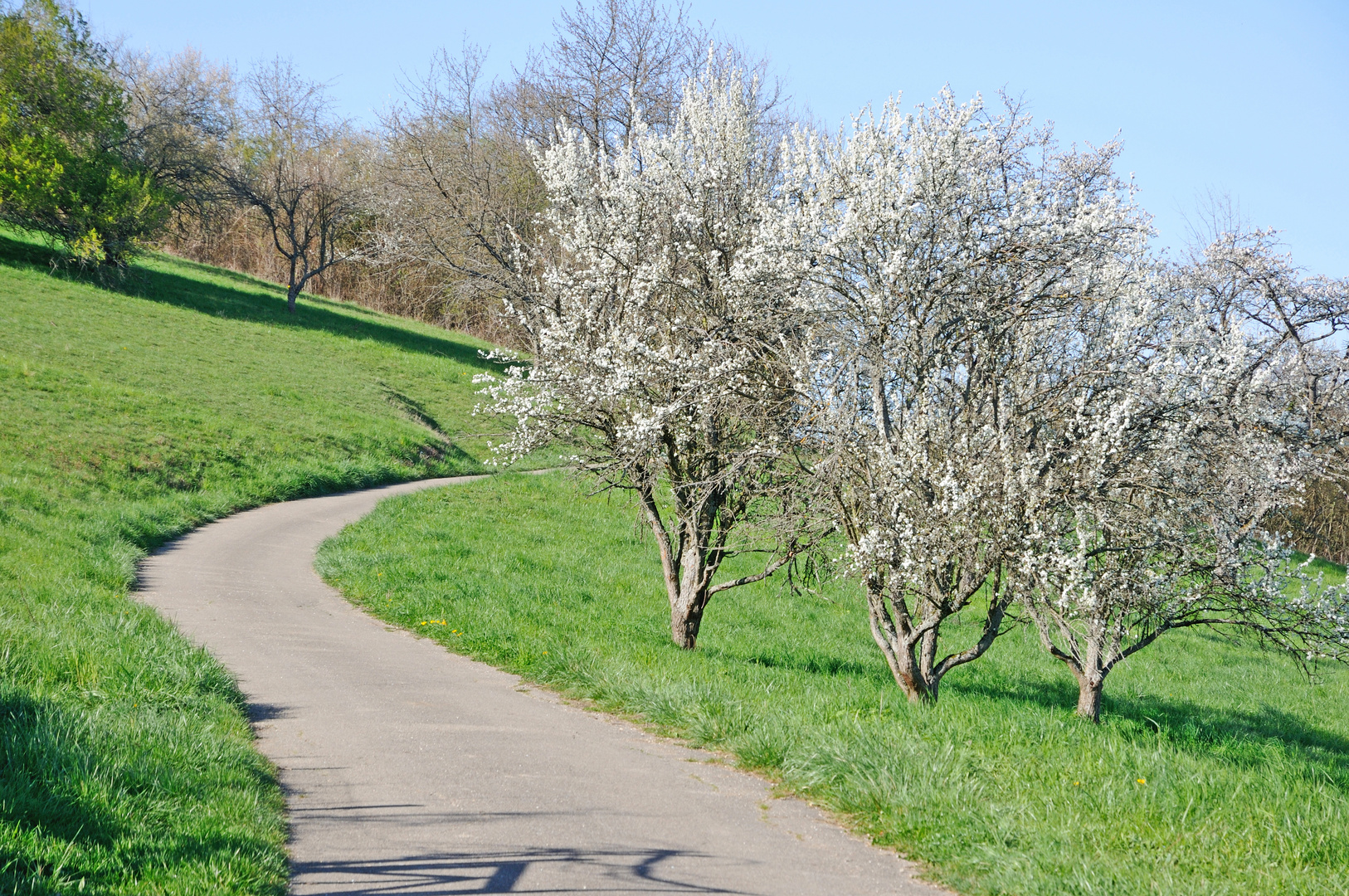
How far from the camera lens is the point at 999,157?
24.8ft

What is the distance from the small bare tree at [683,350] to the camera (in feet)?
26.3

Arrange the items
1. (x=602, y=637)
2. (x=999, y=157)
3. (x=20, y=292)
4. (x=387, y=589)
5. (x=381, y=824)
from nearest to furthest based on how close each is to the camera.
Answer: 1. (x=381, y=824)
2. (x=999, y=157)
3. (x=602, y=637)
4. (x=387, y=589)
5. (x=20, y=292)

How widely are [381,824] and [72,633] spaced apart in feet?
13.6

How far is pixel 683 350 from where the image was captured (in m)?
8.38

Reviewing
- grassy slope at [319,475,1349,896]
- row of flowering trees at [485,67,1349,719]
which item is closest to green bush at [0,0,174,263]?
grassy slope at [319,475,1349,896]

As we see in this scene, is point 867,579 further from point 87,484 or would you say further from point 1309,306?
point 87,484

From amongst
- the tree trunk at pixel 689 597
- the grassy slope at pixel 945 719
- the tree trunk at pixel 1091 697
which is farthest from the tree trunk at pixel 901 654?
the tree trunk at pixel 689 597

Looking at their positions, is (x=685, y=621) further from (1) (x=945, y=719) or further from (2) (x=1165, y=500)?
(2) (x=1165, y=500)

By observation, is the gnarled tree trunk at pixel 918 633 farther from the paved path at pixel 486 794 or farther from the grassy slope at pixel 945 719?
the paved path at pixel 486 794

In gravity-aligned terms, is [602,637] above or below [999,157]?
below

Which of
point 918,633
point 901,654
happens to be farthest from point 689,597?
point 918,633

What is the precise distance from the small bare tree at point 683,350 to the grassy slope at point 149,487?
168 inches

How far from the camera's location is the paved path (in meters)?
4.18

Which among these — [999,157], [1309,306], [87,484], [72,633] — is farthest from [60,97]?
[1309,306]
